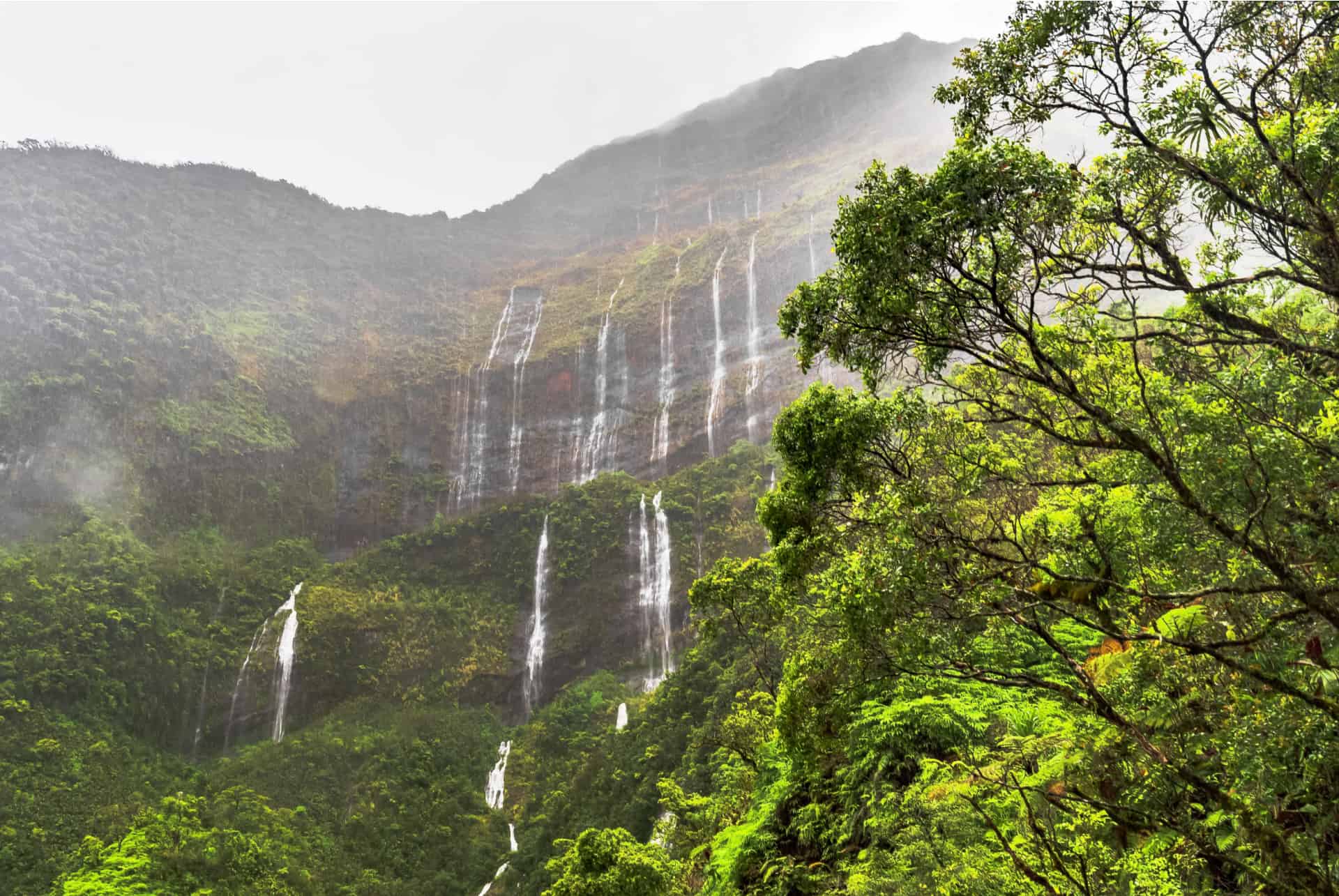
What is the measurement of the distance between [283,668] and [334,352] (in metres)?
28.5

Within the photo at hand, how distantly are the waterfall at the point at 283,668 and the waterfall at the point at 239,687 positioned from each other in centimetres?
92

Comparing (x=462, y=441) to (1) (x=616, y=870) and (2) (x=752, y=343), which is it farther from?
(1) (x=616, y=870)

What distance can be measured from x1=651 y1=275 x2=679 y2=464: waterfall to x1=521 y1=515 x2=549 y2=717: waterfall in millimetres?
8990

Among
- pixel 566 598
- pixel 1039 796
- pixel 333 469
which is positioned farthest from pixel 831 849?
pixel 333 469

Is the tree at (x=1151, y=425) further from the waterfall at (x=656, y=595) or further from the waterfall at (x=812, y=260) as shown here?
the waterfall at (x=812, y=260)

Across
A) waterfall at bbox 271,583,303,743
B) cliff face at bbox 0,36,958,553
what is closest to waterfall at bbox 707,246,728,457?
cliff face at bbox 0,36,958,553

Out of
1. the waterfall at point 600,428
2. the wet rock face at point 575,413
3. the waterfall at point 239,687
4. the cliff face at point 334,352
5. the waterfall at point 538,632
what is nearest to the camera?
the waterfall at point 239,687

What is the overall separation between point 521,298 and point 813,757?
5918cm

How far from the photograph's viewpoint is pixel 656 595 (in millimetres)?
37188

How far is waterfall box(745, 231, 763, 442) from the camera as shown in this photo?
44969 mm

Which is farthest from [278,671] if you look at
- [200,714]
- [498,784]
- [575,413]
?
[575,413]

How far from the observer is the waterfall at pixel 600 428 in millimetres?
48125

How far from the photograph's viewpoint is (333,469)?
47.8m

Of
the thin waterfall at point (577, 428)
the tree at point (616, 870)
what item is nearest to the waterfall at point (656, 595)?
the thin waterfall at point (577, 428)
